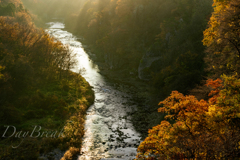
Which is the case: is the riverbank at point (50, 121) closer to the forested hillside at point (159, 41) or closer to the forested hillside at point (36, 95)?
the forested hillside at point (36, 95)

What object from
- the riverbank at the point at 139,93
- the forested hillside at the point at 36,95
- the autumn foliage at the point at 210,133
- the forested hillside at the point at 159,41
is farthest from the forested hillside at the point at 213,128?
the forested hillside at the point at 159,41

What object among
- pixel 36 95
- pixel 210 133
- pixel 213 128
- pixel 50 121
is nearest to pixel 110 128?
pixel 50 121

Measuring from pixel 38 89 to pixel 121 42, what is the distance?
39.6 m

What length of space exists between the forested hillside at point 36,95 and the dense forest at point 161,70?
17 centimetres

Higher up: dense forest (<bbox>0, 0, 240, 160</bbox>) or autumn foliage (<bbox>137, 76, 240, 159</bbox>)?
dense forest (<bbox>0, 0, 240, 160</bbox>)

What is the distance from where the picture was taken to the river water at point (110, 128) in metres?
21.3

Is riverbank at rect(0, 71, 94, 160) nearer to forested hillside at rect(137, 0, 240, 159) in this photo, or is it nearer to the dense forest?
→ the dense forest

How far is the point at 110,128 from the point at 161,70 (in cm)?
2247

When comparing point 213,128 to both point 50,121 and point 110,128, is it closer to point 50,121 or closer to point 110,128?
point 110,128

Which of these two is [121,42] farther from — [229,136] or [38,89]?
[229,136]

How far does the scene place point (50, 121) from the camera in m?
25.2

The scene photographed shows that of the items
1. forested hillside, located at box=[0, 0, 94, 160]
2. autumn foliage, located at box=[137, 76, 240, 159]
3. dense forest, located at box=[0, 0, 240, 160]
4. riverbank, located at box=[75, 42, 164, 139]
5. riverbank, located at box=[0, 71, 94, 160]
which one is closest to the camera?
autumn foliage, located at box=[137, 76, 240, 159]

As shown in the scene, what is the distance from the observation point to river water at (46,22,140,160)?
21.3m

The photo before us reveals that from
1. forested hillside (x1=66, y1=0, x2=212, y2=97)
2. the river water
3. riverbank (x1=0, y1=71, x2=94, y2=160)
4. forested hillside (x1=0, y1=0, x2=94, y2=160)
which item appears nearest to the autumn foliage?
the river water
